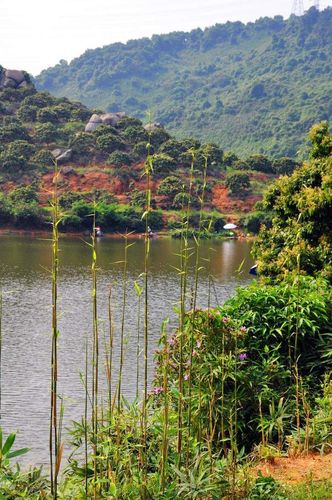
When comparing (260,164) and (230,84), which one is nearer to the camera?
(260,164)

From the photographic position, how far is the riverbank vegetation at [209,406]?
4.43m

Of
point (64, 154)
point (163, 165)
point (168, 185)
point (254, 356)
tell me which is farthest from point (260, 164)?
point (254, 356)

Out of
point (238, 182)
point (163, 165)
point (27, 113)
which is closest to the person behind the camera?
point (163, 165)

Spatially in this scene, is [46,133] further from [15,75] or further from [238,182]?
[238,182]

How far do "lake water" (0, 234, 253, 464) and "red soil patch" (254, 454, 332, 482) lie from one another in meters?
1.51

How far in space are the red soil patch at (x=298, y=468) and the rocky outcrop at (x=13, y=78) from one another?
77134 mm

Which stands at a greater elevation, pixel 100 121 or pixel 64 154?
pixel 100 121

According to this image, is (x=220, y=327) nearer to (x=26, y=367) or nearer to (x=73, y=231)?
(x=26, y=367)

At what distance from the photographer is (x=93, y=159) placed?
65.9m

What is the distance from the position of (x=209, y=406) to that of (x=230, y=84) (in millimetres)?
151663

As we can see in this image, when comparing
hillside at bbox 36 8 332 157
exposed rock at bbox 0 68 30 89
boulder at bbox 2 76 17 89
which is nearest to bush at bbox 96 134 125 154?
boulder at bbox 2 76 17 89

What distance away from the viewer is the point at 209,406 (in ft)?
19.7

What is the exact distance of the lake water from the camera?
517 inches

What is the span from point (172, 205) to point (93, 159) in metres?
11.2
